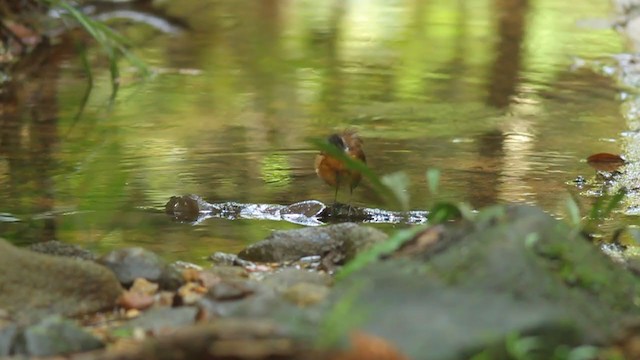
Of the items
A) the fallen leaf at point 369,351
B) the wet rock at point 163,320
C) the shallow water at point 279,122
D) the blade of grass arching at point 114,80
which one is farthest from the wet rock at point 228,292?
the blade of grass arching at point 114,80

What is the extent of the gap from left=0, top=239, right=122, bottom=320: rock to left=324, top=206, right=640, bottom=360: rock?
2.24 feet

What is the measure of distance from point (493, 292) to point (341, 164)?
1551mm

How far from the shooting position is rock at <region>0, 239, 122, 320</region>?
2684mm

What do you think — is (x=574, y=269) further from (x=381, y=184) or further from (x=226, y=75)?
(x=226, y=75)

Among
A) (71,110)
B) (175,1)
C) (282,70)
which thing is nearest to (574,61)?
(282,70)

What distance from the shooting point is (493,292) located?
6.98 ft

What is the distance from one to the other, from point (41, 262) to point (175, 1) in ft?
28.4

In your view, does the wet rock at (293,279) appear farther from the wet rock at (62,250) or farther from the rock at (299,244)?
the wet rock at (62,250)

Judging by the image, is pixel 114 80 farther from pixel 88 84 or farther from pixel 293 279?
pixel 293 279

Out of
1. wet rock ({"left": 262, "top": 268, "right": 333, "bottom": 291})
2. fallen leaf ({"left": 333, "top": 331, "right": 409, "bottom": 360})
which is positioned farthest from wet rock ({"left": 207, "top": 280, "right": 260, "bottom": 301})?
fallen leaf ({"left": 333, "top": 331, "right": 409, "bottom": 360})

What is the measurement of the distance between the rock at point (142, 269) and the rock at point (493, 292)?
72 cm

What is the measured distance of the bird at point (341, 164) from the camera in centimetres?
362

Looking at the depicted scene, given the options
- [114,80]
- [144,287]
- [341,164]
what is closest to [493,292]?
[144,287]

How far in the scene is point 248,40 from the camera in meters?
8.64
